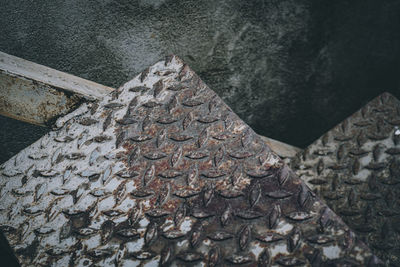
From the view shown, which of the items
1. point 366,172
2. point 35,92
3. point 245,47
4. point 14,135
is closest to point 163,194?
point 35,92

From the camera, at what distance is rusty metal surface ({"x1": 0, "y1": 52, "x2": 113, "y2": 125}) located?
1.43 m

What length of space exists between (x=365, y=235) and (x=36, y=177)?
62.8 inches

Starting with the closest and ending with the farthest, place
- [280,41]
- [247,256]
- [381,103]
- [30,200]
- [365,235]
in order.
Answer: [247,256] < [30,200] < [365,235] < [381,103] < [280,41]

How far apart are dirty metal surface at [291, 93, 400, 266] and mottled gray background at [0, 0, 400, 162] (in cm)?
80

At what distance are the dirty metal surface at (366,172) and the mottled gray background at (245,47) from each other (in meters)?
0.80

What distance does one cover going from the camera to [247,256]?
1135 millimetres

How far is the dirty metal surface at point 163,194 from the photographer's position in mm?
1155

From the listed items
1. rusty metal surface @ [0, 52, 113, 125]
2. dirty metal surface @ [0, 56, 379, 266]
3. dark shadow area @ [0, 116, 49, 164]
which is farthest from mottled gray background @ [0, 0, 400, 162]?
dirty metal surface @ [0, 56, 379, 266]

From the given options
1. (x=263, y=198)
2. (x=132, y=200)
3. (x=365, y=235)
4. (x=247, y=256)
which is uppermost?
(x=132, y=200)

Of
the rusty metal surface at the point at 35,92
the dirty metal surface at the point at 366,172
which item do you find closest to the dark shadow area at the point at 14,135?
the rusty metal surface at the point at 35,92

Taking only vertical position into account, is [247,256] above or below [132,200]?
below

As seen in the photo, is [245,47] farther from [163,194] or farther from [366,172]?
[163,194]

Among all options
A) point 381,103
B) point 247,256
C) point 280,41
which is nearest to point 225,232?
point 247,256

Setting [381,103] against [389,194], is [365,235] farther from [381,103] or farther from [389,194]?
[381,103]
